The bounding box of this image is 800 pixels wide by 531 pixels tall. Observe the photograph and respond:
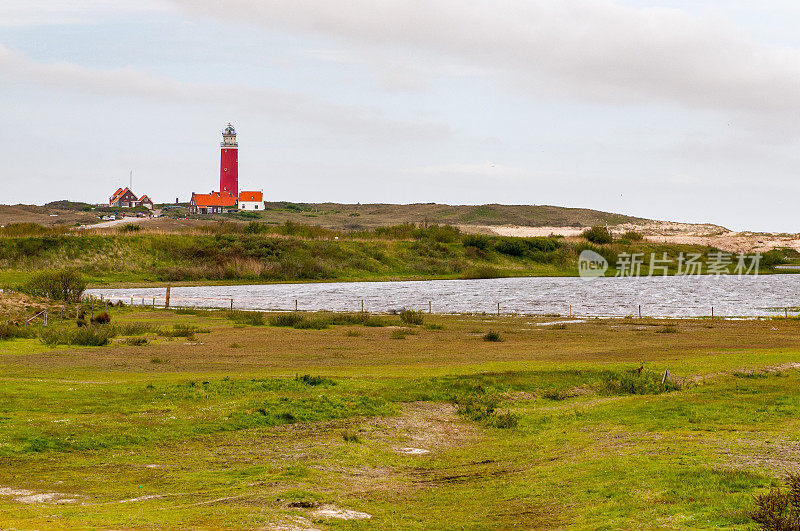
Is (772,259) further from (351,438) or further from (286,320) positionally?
(351,438)

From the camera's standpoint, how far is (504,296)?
82.1 m

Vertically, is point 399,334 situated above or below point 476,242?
below

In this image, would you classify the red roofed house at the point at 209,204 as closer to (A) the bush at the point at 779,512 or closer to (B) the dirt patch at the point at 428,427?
(B) the dirt patch at the point at 428,427

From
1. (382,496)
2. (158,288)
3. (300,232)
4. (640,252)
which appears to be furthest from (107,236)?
(382,496)

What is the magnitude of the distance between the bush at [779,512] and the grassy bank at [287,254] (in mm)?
71843

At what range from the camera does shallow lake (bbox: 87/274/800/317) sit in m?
66.3

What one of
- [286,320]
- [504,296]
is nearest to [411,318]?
[286,320]

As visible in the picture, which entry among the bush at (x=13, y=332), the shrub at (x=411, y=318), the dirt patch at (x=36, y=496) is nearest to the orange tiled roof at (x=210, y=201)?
the shrub at (x=411, y=318)

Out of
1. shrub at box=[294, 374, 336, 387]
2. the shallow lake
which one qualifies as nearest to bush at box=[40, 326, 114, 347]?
shrub at box=[294, 374, 336, 387]

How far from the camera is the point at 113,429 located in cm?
1878

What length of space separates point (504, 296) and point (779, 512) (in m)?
72.3

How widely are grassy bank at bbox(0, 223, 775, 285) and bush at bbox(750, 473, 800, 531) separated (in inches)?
2828

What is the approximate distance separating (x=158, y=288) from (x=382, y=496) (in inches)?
2882

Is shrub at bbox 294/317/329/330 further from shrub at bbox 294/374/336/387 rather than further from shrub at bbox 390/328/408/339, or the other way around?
shrub at bbox 294/374/336/387
